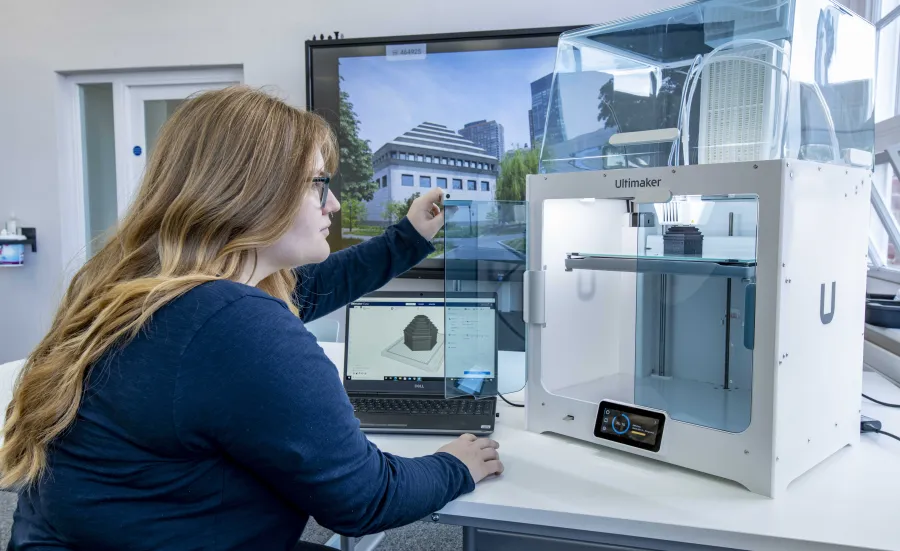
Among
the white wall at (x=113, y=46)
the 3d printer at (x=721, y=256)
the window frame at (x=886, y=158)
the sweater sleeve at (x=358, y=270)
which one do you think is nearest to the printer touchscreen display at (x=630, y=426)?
the 3d printer at (x=721, y=256)

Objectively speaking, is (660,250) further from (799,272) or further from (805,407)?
(805,407)

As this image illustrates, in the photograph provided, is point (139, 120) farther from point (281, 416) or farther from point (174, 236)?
point (281, 416)

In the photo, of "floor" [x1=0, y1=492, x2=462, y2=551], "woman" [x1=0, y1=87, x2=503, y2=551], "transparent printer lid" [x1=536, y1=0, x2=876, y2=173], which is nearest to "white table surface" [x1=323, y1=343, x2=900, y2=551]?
"woman" [x1=0, y1=87, x2=503, y2=551]

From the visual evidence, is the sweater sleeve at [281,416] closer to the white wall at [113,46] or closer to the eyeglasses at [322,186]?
the eyeglasses at [322,186]

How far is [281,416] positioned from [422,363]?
28.0 inches

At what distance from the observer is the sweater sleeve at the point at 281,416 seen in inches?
29.4

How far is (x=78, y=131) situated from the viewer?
3656 millimetres

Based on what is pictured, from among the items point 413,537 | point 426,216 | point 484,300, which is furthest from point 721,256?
point 413,537

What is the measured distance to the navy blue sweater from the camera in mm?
749

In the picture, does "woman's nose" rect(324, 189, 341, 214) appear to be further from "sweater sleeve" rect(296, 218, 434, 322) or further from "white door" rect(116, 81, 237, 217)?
"white door" rect(116, 81, 237, 217)

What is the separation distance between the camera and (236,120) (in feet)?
2.97

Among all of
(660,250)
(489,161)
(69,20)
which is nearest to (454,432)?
(660,250)

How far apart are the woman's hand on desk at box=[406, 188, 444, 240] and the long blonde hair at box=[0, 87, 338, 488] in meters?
0.50

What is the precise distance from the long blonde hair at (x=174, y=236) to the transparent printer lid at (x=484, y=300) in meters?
0.46
